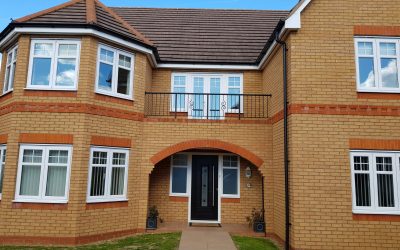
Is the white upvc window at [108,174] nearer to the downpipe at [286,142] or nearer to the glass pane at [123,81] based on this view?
the glass pane at [123,81]

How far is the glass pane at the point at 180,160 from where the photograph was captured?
10.4 meters

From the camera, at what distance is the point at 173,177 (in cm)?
1027

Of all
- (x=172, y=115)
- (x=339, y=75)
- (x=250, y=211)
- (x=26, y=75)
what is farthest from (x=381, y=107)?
(x=26, y=75)

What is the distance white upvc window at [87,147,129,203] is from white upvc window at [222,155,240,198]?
350cm

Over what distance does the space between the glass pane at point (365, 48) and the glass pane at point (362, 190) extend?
123 inches

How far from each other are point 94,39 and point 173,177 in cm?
518

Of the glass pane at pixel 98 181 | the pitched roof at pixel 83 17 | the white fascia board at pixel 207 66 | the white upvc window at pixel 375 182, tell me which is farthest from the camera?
the white fascia board at pixel 207 66

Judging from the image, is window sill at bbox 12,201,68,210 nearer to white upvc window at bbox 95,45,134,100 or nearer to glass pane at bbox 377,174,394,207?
white upvc window at bbox 95,45,134,100

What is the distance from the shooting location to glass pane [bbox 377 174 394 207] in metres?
6.95

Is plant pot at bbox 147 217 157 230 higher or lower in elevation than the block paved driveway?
higher

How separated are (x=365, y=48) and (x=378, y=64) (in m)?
0.53

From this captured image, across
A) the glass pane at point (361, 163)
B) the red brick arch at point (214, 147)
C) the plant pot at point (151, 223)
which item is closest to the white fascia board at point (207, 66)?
the red brick arch at point (214, 147)

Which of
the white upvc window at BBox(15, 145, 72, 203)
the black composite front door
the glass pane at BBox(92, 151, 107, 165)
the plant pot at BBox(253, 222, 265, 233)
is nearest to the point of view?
the white upvc window at BBox(15, 145, 72, 203)

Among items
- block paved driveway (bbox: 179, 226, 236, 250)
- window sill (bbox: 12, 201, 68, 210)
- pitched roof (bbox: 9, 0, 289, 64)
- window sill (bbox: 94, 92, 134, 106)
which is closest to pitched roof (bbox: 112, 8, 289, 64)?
pitched roof (bbox: 9, 0, 289, 64)
